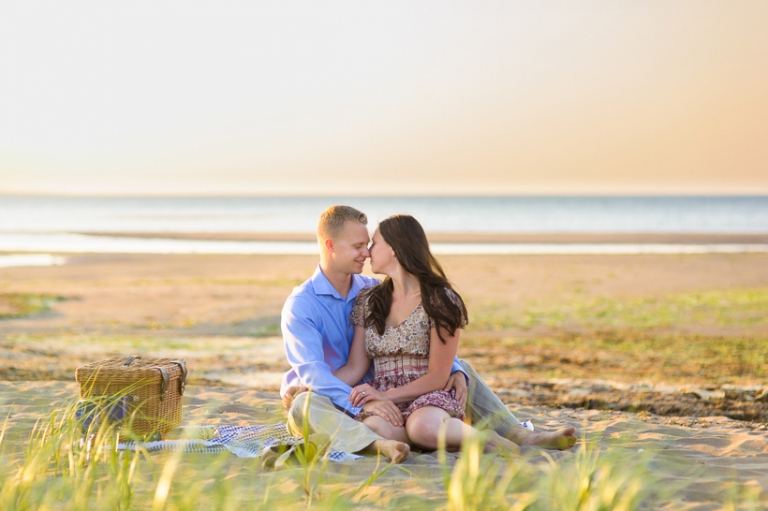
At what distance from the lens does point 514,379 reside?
8.06 meters

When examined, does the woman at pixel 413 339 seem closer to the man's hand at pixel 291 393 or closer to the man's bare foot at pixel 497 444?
the man's bare foot at pixel 497 444

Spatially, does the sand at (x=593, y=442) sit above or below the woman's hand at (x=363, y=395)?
below

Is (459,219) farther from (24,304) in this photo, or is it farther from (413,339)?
(413,339)

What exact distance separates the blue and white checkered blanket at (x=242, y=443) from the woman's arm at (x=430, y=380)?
1.23 feet

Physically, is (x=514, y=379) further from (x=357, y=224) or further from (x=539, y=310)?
(x=539, y=310)

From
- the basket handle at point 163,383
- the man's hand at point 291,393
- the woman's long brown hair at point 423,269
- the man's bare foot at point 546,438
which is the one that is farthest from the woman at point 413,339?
the basket handle at point 163,383

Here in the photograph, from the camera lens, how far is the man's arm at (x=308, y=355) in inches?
197

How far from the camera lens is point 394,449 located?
181 inches

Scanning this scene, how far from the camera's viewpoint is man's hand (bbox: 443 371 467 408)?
5086mm

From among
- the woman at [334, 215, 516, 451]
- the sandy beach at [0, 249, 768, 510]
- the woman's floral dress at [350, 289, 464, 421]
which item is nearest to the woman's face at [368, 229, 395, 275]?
the woman at [334, 215, 516, 451]

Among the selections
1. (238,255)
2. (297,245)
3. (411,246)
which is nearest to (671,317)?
(411,246)

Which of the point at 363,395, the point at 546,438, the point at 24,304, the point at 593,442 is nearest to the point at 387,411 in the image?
the point at 363,395

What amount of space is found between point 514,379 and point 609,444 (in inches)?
111

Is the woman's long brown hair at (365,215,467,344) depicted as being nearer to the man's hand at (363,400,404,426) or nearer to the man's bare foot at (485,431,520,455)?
the man's hand at (363,400,404,426)
